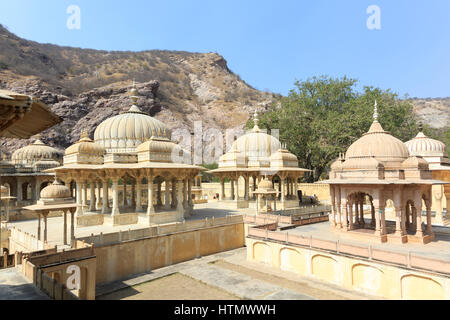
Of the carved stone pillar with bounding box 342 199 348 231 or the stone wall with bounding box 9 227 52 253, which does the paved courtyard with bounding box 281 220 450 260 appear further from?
the stone wall with bounding box 9 227 52 253

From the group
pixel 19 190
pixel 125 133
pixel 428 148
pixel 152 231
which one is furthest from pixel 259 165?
pixel 19 190

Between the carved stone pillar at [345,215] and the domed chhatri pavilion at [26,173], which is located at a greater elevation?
the domed chhatri pavilion at [26,173]

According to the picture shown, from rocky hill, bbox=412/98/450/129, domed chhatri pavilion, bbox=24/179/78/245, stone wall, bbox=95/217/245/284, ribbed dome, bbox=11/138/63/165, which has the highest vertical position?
rocky hill, bbox=412/98/450/129

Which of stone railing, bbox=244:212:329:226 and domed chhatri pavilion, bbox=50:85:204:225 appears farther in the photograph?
stone railing, bbox=244:212:329:226

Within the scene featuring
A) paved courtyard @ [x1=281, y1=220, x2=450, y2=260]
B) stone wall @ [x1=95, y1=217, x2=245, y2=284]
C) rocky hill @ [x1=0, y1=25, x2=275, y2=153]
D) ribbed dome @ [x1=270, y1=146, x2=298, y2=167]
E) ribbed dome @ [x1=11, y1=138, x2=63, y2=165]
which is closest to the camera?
paved courtyard @ [x1=281, y1=220, x2=450, y2=260]

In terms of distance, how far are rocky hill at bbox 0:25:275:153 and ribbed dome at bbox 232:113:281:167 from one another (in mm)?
44214

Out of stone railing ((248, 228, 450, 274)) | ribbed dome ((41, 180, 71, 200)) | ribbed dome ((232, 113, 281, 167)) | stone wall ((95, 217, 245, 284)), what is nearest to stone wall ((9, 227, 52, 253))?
ribbed dome ((41, 180, 71, 200))

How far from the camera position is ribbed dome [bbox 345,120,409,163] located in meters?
16.7

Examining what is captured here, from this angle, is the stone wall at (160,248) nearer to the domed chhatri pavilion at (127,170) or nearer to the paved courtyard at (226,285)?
A: the paved courtyard at (226,285)

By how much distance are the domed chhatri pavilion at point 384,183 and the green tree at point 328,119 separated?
17.8m

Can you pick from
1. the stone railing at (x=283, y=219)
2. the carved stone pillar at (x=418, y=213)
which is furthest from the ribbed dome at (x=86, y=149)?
the carved stone pillar at (x=418, y=213)

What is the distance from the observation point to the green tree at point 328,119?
34.9 m

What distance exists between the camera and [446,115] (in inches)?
3905
